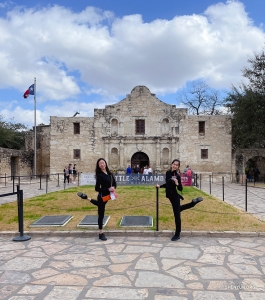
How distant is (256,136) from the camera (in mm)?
22578

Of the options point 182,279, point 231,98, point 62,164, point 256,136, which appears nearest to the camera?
point 182,279

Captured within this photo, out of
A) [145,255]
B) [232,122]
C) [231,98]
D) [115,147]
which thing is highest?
[231,98]

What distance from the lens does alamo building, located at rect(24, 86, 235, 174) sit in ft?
83.1

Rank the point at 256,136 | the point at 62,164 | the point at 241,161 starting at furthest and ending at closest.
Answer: the point at 62,164 → the point at 241,161 → the point at 256,136

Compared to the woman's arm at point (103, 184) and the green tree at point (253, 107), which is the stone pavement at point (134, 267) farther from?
the green tree at point (253, 107)

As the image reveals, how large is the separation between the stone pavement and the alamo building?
62.3 ft

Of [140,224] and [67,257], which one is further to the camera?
[140,224]

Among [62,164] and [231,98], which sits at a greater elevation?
[231,98]

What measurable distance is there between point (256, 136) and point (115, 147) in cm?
1180

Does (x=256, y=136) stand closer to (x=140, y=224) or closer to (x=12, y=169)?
(x=140, y=224)

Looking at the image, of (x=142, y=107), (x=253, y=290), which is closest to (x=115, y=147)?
(x=142, y=107)

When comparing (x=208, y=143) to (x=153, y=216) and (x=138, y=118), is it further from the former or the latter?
(x=153, y=216)

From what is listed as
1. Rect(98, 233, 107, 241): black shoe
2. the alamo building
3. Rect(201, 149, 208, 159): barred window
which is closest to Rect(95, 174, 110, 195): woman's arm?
Rect(98, 233, 107, 241): black shoe

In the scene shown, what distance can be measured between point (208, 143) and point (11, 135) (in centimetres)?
2524
